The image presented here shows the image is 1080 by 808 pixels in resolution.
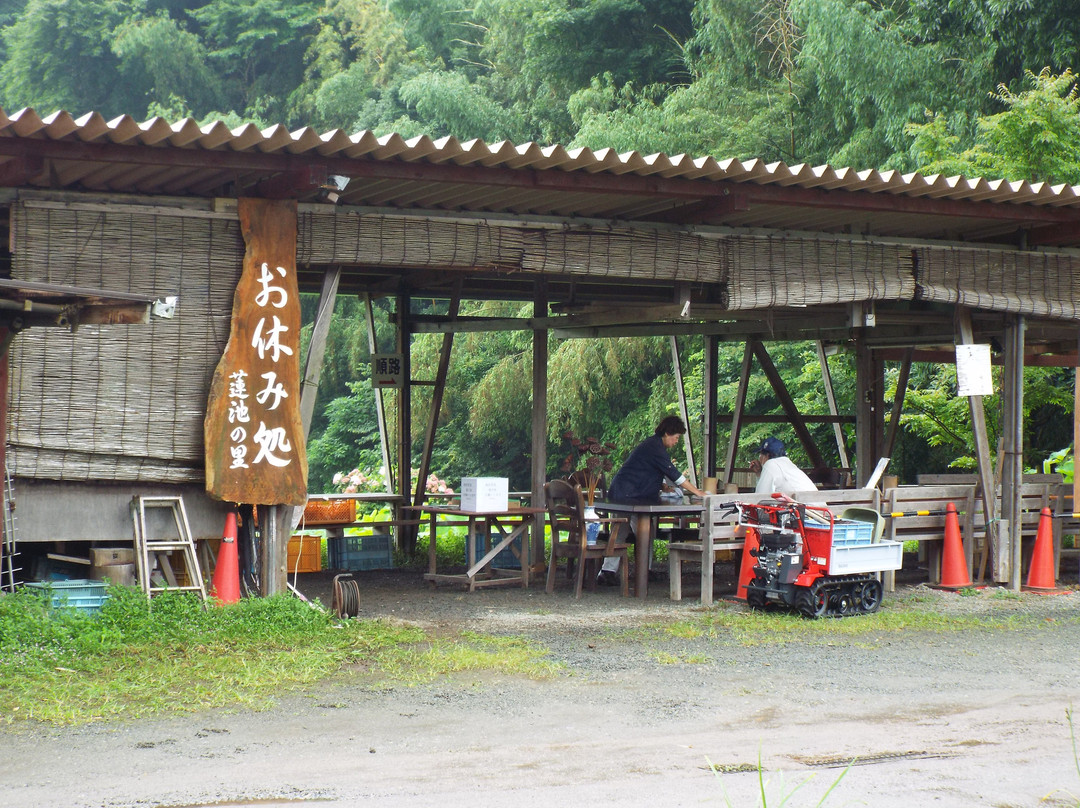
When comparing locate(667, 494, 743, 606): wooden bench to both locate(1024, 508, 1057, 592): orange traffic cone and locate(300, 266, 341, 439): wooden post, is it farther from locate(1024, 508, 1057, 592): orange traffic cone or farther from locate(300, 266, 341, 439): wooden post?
locate(300, 266, 341, 439): wooden post

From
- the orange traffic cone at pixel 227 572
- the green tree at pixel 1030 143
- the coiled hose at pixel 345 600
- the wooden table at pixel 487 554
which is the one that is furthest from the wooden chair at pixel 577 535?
the green tree at pixel 1030 143

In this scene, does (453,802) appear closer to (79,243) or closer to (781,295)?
(79,243)

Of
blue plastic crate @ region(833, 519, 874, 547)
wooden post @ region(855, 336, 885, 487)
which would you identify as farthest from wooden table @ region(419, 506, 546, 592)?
wooden post @ region(855, 336, 885, 487)

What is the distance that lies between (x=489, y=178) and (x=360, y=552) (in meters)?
5.56

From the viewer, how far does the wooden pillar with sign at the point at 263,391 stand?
7559mm

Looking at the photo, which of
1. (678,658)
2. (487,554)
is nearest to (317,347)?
(487,554)

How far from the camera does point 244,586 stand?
312 inches

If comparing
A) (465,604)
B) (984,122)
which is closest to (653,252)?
(465,604)

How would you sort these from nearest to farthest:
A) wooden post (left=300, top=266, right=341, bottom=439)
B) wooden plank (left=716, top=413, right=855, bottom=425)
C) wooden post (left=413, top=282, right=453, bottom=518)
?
1. wooden post (left=300, top=266, right=341, bottom=439)
2. wooden post (left=413, top=282, right=453, bottom=518)
3. wooden plank (left=716, top=413, right=855, bottom=425)

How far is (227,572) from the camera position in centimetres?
752

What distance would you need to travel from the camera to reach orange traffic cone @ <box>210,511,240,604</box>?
7.51 meters

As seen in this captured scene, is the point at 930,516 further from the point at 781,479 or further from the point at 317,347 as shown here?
the point at 317,347

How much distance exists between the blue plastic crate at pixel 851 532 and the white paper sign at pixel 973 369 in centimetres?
191

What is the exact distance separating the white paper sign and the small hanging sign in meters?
5.83
